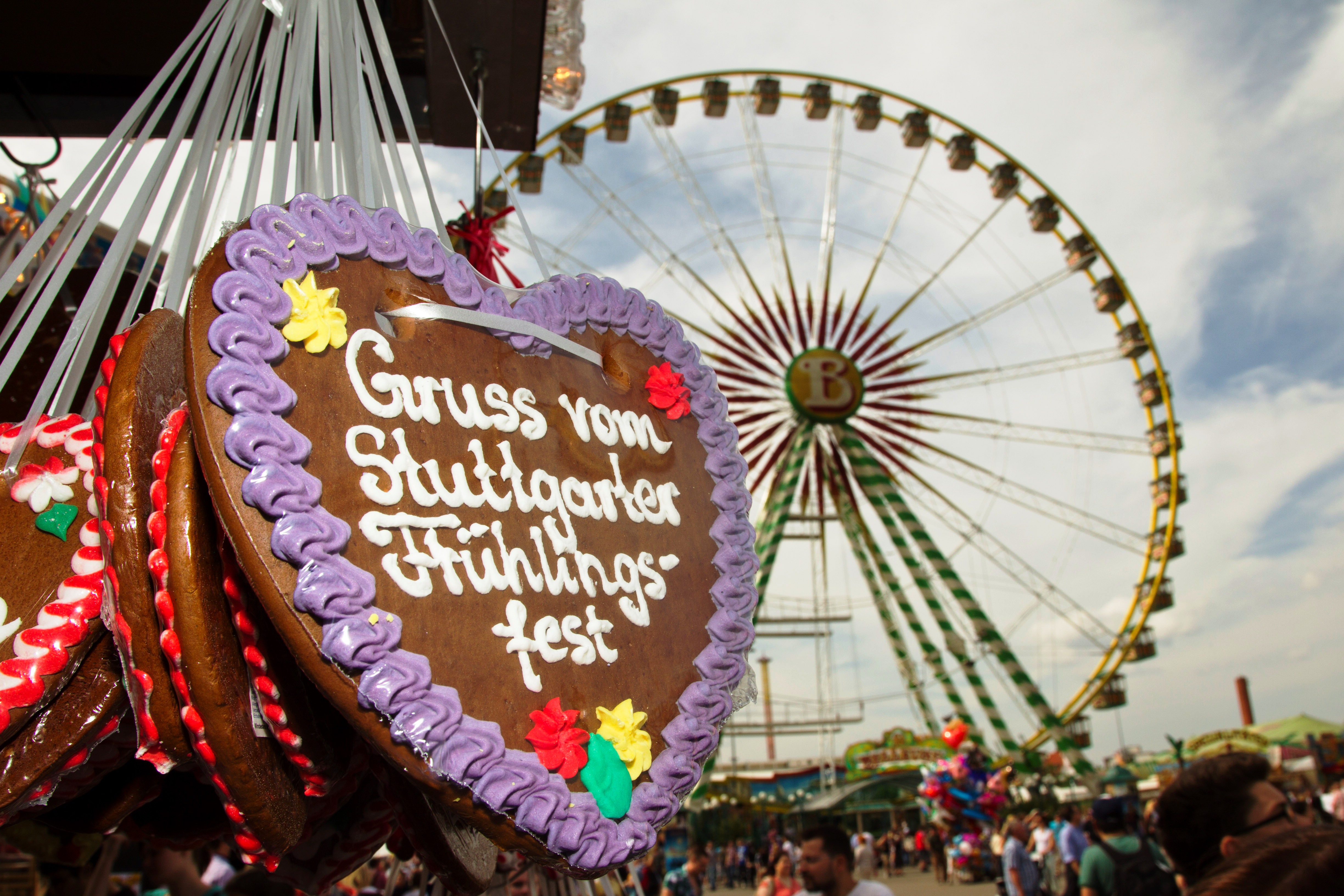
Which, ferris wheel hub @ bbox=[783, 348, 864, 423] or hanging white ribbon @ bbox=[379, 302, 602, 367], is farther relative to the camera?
ferris wheel hub @ bbox=[783, 348, 864, 423]

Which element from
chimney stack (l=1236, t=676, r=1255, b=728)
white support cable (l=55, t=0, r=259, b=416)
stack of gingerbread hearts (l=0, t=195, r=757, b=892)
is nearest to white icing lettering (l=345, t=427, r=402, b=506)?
stack of gingerbread hearts (l=0, t=195, r=757, b=892)

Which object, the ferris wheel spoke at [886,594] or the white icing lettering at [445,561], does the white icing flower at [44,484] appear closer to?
the white icing lettering at [445,561]

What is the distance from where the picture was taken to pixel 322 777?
1069 millimetres

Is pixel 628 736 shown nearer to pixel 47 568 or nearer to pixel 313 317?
pixel 313 317

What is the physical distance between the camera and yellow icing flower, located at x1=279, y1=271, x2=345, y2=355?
1000mm

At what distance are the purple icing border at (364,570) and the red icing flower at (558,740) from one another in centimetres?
2

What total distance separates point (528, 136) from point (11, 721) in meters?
2.49

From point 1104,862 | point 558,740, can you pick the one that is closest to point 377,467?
point 558,740

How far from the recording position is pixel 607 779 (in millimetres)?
1041

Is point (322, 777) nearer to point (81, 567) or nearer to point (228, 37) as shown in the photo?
point (81, 567)

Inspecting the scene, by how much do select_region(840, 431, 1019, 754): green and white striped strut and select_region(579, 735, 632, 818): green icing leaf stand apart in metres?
12.4

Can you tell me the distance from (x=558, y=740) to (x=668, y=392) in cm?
58

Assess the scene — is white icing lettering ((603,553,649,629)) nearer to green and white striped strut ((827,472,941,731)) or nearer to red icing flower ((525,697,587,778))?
red icing flower ((525,697,587,778))

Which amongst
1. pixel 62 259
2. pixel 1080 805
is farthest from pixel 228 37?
pixel 1080 805
